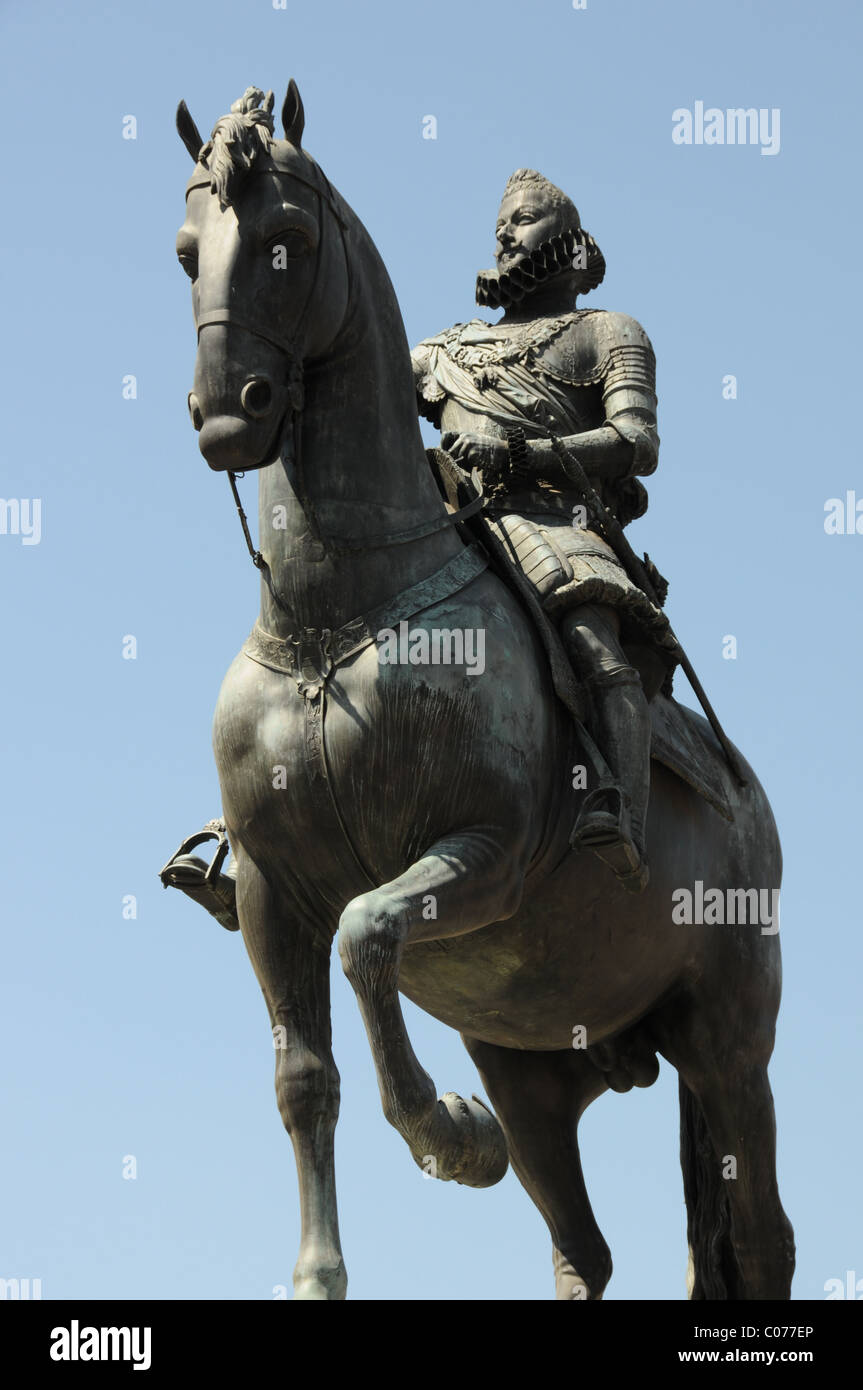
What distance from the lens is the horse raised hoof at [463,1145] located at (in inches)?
527

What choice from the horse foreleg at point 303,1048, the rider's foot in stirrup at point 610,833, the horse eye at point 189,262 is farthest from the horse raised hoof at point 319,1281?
the horse eye at point 189,262

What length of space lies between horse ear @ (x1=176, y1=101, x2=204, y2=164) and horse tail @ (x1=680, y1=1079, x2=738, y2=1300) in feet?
19.6

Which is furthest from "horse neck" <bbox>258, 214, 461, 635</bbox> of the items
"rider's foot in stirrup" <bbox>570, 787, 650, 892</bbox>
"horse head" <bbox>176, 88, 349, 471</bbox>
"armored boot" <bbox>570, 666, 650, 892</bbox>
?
"rider's foot in stirrup" <bbox>570, 787, 650, 892</bbox>

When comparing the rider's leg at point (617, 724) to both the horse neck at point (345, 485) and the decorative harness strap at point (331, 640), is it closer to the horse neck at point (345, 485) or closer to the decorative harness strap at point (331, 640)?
the decorative harness strap at point (331, 640)

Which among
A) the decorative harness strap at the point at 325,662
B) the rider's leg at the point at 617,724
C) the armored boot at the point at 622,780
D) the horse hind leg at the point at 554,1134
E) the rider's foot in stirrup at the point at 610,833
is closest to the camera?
the decorative harness strap at the point at 325,662

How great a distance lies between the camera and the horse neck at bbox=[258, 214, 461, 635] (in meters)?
13.9

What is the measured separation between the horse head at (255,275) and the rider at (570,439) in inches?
62.9

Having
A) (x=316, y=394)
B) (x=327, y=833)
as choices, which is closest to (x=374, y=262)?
(x=316, y=394)

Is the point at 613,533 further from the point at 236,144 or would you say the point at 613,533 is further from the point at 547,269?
the point at 236,144

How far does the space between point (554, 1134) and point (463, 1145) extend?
334cm

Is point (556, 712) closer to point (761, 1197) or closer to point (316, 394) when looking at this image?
point (316, 394)

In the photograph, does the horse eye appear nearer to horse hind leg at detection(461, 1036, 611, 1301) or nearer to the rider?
the rider

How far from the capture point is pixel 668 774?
51.4ft

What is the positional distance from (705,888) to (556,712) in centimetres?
187
